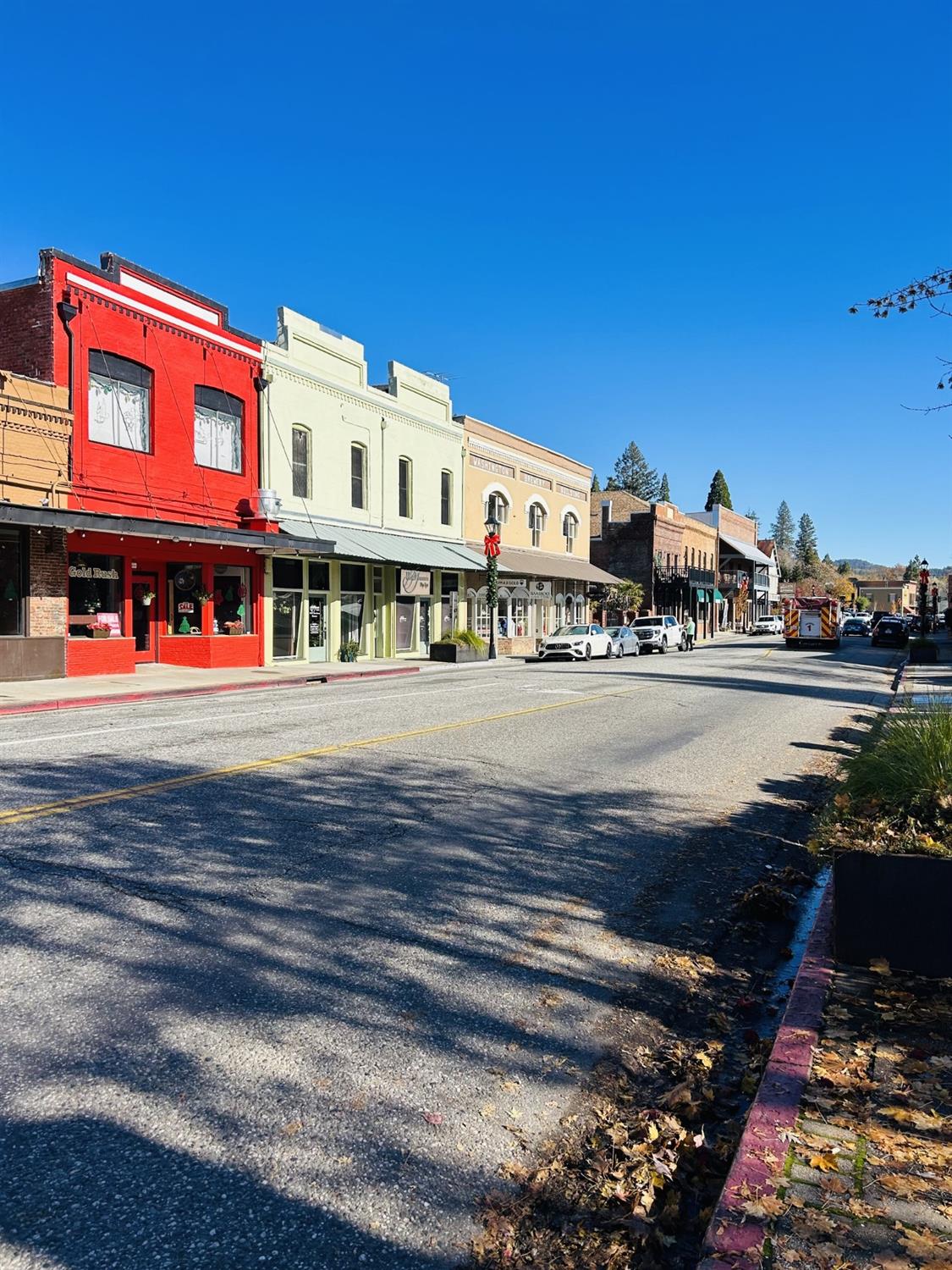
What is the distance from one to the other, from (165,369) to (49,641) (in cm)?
733

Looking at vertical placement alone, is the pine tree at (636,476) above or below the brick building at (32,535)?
above

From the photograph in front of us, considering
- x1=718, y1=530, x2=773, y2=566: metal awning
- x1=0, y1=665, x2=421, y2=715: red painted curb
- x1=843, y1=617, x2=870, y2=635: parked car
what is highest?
x1=718, y1=530, x2=773, y2=566: metal awning

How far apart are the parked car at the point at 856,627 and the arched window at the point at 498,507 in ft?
134

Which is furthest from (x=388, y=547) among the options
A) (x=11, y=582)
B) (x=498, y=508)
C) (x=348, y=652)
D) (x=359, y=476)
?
(x=11, y=582)

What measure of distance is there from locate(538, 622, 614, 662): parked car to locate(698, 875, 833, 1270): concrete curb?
28.5 m

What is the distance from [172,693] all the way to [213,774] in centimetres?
962

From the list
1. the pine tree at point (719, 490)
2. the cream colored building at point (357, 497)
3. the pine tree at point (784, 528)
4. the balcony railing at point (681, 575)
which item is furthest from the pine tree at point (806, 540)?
the cream colored building at point (357, 497)

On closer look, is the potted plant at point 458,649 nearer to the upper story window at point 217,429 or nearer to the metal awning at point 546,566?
the metal awning at point 546,566

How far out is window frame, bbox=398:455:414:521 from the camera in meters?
31.8

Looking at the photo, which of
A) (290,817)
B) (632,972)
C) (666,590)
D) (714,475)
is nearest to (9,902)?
(290,817)

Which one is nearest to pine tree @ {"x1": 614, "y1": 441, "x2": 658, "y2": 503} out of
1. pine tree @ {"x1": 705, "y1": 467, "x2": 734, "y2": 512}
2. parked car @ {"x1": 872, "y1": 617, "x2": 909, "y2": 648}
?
pine tree @ {"x1": 705, "y1": 467, "x2": 734, "y2": 512}

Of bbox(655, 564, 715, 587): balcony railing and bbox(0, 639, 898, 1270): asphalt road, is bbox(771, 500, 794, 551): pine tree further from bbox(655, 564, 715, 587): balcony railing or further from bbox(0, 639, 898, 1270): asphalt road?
bbox(0, 639, 898, 1270): asphalt road

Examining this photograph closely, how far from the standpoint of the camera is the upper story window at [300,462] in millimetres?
26453

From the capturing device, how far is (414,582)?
32.1 metres
